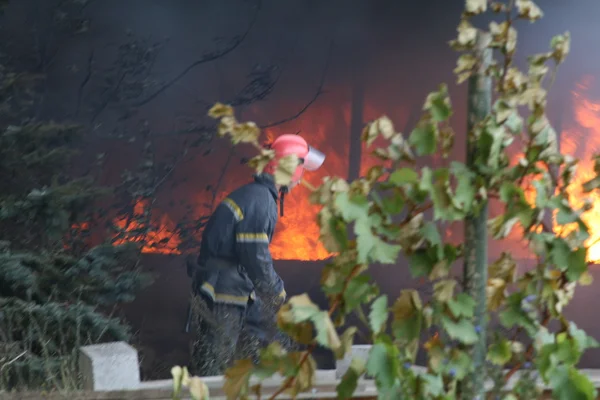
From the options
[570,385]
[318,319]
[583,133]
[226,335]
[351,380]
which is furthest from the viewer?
[583,133]

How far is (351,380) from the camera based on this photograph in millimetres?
1581

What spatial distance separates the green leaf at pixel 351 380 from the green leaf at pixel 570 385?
0.34 m

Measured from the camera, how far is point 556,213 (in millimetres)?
1484

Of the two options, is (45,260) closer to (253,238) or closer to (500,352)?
(253,238)

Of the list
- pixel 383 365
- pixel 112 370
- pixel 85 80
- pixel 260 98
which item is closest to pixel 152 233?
pixel 85 80

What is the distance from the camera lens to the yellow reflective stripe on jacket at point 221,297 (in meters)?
6.08

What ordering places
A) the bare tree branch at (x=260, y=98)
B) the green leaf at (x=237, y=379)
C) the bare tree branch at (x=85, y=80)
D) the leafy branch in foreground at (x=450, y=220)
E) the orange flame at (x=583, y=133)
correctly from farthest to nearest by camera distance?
1. the orange flame at (x=583, y=133)
2. the bare tree branch at (x=260, y=98)
3. the bare tree branch at (x=85, y=80)
4. the green leaf at (x=237, y=379)
5. the leafy branch in foreground at (x=450, y=220)

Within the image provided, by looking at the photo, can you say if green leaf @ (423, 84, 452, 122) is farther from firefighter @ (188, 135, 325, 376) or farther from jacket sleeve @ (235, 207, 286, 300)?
jacket sleeve @ (235, 207, 286, 300)

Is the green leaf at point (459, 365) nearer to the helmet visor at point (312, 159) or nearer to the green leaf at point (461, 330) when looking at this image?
the green leaf at point (461, 330)

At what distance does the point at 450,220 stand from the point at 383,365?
0.89 ft

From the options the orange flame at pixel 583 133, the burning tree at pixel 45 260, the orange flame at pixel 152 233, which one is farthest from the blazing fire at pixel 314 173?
the burning tree at pixel 45 260

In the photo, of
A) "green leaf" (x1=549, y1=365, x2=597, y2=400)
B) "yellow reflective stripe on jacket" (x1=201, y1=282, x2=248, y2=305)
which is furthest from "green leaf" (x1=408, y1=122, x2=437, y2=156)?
"yellow reflective stripe on jacket" (x1=201, y1=282, x2=248, y2=305)

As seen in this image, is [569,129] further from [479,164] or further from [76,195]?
[479,164]

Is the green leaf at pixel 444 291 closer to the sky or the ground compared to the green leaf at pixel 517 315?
closer to the sky
